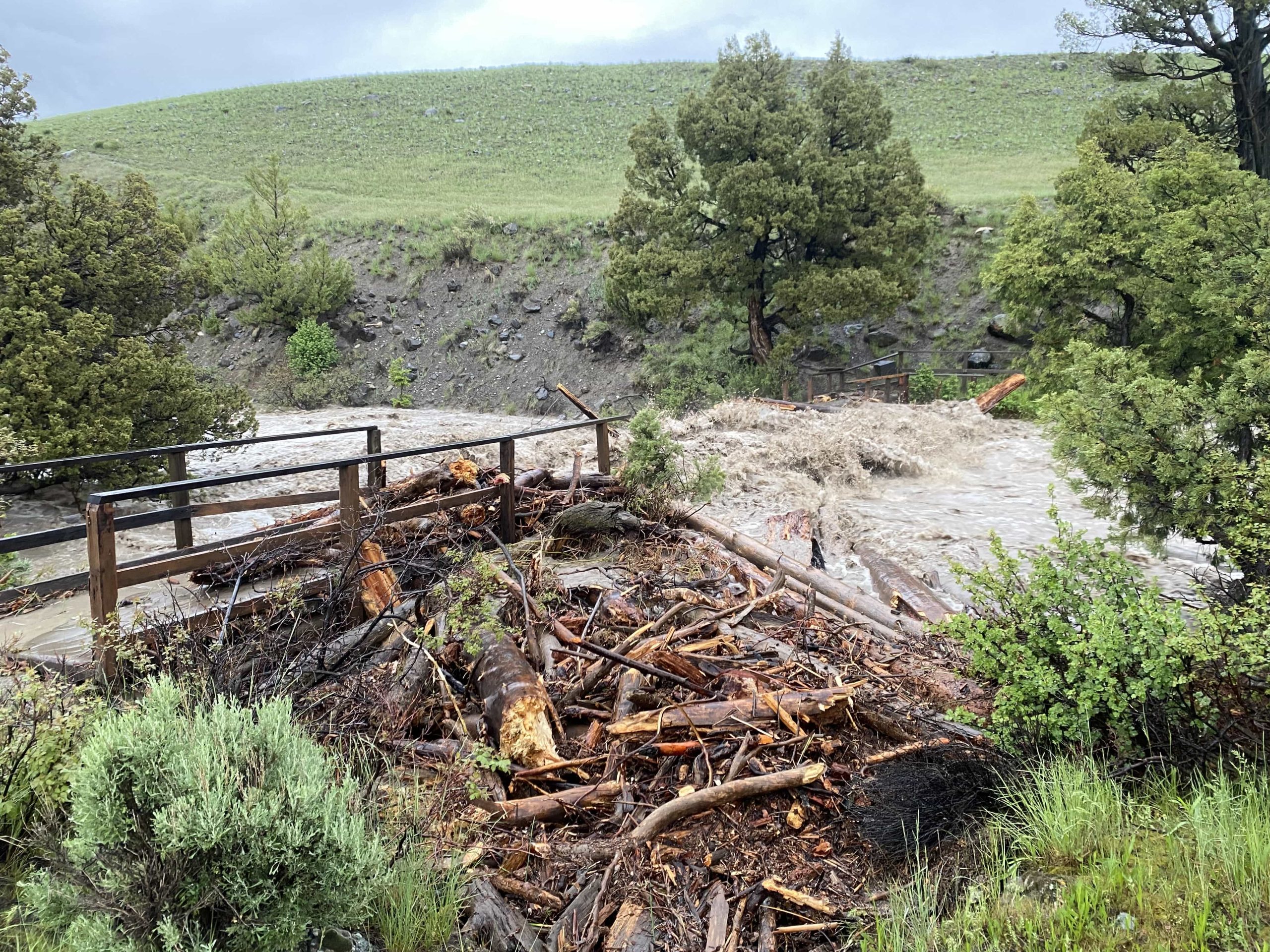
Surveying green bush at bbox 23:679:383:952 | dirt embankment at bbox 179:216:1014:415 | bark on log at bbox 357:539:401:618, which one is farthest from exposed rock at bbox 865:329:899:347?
green bush at bbox 23:679:383:952

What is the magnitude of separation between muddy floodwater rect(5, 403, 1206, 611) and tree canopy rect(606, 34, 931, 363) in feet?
20.8

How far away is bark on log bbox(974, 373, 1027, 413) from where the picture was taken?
64.5 ft

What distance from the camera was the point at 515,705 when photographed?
429cm

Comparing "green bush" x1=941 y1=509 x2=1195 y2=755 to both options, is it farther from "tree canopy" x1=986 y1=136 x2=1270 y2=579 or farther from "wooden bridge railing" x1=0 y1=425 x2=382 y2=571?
"wooden bridge railing" x1=0 y1=425 x2=382 y2=571

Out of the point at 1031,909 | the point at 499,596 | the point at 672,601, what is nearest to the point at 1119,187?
the point at 672,601

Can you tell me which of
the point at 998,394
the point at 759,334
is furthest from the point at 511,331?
the point at 998,394

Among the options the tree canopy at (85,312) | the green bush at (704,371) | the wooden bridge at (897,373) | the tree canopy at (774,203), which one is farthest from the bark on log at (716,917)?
the tree canopy at (774,203)

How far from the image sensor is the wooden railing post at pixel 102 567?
4035mm

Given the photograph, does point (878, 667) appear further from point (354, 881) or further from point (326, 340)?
point (326, 340)

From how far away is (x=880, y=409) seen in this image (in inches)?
694

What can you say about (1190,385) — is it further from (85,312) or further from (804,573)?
(85,312)

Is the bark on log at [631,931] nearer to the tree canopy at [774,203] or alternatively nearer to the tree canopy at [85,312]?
the tree canopy at [85,312]

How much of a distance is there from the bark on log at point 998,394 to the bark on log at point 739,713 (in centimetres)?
1682

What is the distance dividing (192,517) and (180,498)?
78.8 inches
